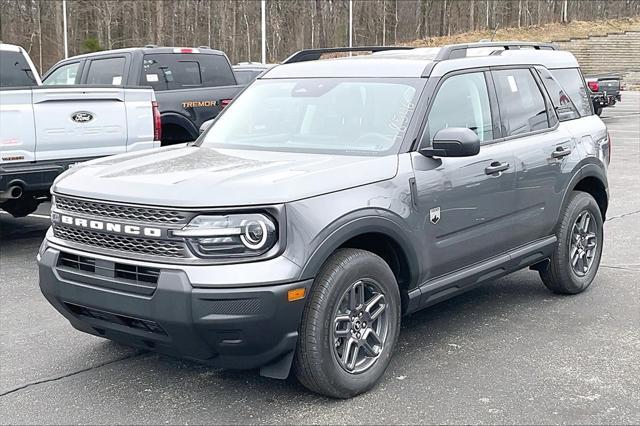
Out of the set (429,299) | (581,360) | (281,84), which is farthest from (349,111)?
(581,360)

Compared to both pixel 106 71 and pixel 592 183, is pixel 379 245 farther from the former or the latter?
pixel 106 71

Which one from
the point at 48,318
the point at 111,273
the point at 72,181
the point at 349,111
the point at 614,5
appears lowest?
the point at 48,318

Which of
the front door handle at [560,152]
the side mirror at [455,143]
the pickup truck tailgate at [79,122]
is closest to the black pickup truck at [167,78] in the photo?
the pickup truck tailgate at [79,122]

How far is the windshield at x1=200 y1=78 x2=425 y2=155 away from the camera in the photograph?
4.81 meters

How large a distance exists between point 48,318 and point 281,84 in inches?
93.6

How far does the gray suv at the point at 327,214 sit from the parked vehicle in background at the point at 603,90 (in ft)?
57.7

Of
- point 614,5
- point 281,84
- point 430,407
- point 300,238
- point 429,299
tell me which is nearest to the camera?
point 300,238

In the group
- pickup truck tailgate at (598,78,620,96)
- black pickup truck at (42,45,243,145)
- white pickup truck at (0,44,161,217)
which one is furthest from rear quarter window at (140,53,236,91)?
pickup truck tailgate at (598,78,620,96)

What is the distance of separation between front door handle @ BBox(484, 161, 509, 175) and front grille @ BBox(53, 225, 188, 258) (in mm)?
2221

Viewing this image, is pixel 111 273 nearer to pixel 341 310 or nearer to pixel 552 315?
pixel 341 310

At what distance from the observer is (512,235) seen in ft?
17.8

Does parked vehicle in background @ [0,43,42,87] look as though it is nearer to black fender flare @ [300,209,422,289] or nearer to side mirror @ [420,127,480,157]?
side mirror @ [420,127,480,157]

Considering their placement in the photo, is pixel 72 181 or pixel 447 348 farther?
pixel 447 348

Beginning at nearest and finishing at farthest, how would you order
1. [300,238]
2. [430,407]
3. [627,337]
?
[300,238] < [430,407] < [627,337]
